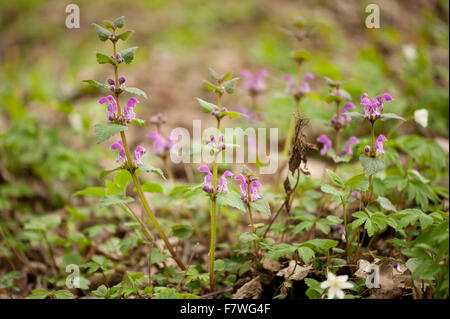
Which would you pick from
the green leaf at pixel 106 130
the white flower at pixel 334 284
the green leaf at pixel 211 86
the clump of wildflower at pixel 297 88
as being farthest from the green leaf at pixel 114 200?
the clump of wildflower at pixel 297 88

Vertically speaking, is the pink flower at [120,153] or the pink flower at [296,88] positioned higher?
the pink flower at [296,88]

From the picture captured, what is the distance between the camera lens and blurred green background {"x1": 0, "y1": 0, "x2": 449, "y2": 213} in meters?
3.38

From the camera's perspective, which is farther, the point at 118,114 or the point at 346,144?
the point at 346,144

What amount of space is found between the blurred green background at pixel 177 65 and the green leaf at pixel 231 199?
3.28ft

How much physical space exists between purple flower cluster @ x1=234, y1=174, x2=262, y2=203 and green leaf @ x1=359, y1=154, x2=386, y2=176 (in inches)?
20.4

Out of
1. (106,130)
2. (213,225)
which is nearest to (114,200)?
(106,130)

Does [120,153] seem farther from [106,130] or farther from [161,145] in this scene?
[161,145]

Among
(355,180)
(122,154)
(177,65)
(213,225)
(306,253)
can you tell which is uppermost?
(177,65)

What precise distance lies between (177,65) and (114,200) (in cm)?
387

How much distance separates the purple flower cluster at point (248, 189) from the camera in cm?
181

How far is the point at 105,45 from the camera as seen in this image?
20.0 feet

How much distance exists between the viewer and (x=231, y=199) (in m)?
1.73

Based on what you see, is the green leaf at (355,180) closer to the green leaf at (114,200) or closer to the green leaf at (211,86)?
the green leaf at (211,86)
